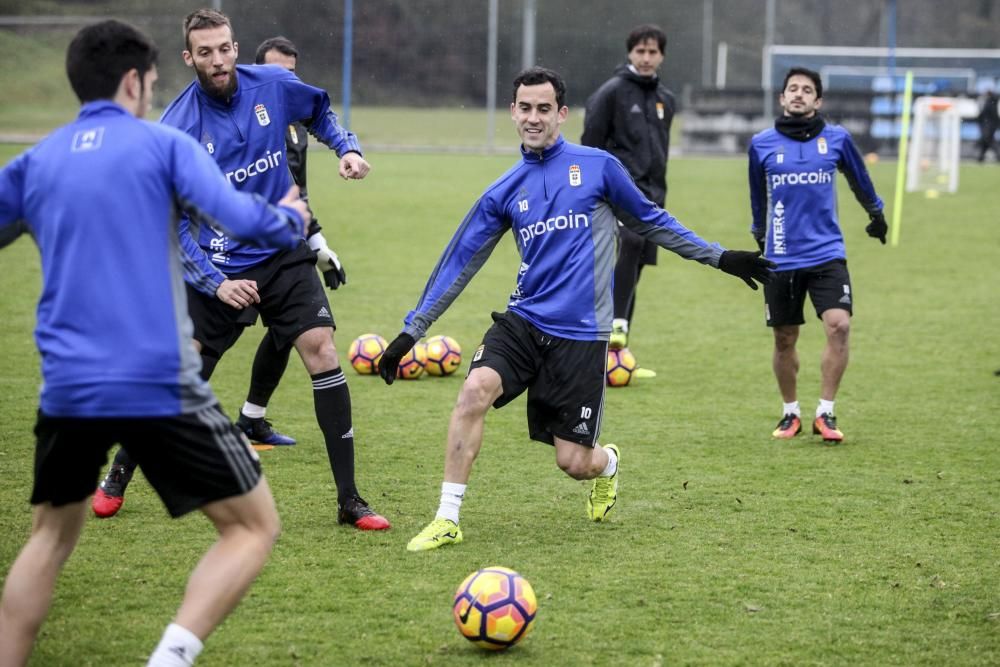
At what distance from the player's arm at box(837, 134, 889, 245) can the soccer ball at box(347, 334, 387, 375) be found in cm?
364

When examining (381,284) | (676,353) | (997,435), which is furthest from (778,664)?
(381,284)

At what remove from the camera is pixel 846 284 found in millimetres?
7852

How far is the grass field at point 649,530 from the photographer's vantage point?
4.61 metres

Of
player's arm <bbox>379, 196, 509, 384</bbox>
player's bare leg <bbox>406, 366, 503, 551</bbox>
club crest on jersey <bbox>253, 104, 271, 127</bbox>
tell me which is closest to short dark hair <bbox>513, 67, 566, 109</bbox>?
player's arm <bbox>379, 196, 509, 384</bbox>

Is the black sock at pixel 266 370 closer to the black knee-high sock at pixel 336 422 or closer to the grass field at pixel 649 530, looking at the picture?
A: the grass field at pixel 649 530

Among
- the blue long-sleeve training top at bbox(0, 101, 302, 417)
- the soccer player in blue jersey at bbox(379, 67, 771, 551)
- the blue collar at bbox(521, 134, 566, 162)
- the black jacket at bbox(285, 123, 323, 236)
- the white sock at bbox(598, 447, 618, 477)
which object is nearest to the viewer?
the blue long-sleeve training top at bbox(0, 101, 302, 417)

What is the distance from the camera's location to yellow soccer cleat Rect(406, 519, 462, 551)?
5.62 meters

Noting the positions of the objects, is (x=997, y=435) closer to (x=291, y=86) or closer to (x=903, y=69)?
(x=291, y=86)

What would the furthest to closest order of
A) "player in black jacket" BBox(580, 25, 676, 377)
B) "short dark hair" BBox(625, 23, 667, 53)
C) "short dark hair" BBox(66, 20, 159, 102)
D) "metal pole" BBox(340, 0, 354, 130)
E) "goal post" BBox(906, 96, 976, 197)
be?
"metal pole" BBox(340, 0, 354, 130) < "goal post" BBox(906, 96, 976, 197) < "player in black jacket" BBox(580, 25, 676, 377) < "short dark hair" BBox(625, 23, 667, 53) < "short dark hair" BBox(66, 20, 159, 102)

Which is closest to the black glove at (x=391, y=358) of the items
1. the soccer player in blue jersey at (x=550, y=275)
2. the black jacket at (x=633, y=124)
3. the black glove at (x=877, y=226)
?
Answer: the soccer player in blue jersey at (x=550, y=275)

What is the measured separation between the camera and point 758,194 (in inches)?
321

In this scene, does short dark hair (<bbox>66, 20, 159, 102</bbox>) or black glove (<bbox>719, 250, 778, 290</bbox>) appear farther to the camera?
black glove (<bbox>719, 250, 778, 290</bbox>)

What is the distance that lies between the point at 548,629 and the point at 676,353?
6419mm

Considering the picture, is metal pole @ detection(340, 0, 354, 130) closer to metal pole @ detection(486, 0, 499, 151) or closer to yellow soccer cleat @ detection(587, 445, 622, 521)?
metal pole @ detection(486, 0, 499, 151)
